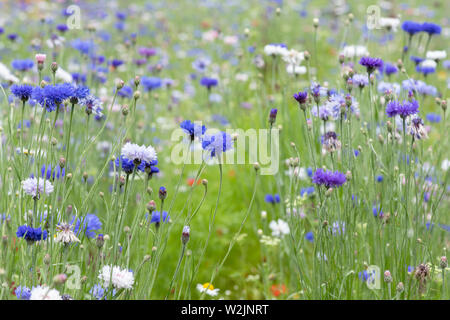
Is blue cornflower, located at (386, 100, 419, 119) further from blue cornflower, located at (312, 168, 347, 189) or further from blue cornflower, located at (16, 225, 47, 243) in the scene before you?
blue cornflower, located at (16, 225, 47, 243)

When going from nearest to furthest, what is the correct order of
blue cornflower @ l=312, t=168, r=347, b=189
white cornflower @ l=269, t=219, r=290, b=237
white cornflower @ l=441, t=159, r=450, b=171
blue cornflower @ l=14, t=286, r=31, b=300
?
blue cornflower @ l=14, t=286, r=31, b=300 → blue cornflower @ l=312, t=168, r=347, b=189 → white cornflower @ l=269, t=219, r=290, b=237 → white cornflower @ l=441, t=159, r=450, b=171

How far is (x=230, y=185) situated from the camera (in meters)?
2.97

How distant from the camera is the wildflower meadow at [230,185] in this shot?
1.35 meters

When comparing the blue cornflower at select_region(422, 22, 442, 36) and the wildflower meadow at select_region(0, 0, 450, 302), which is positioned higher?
the blue cornflower at select_region(422, 22, 442, 36)

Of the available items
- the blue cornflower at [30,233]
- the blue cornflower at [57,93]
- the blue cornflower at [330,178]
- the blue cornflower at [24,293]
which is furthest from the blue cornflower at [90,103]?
the blue cornflower at [330,178]

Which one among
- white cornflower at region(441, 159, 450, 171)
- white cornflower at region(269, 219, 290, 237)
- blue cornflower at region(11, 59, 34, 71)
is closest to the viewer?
white cornflower at region(269, 219, 290, 237)

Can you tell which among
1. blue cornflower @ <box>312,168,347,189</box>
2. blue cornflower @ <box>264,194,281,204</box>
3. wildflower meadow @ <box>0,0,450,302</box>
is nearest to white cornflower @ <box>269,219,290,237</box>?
wildflower meadow @ <box>0,0,450,302</box>

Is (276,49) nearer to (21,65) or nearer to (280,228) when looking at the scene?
(280,228)

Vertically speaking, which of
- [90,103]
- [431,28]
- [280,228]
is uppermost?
[431,28]

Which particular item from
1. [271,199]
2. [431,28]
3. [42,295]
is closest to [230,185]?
[271,199]

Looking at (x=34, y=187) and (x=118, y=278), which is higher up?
(x=34, y=187)

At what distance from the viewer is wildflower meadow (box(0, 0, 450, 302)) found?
135 centimetres

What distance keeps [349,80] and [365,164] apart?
1.26 ft
